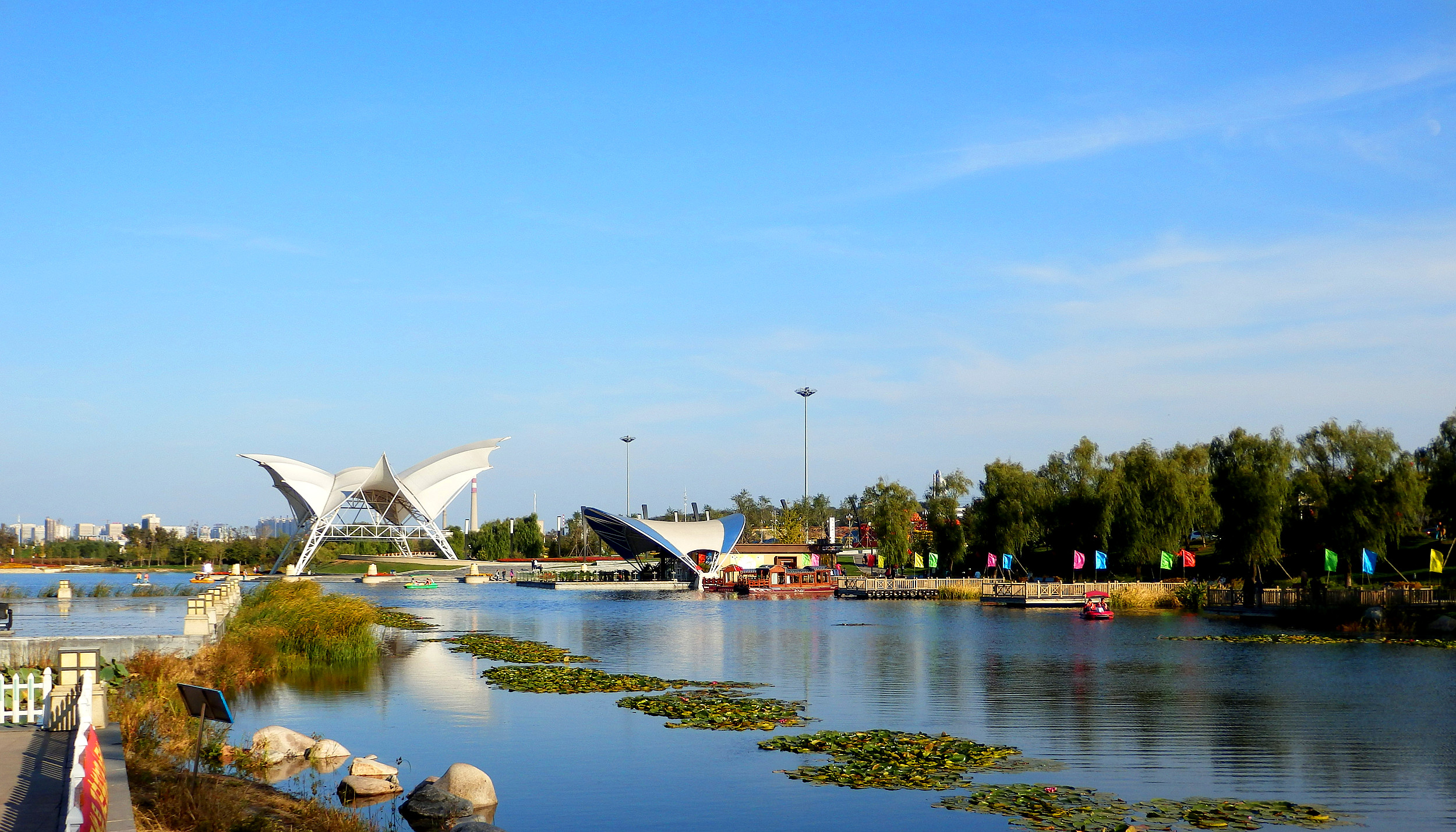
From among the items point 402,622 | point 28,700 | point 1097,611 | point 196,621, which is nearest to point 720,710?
point 28,700

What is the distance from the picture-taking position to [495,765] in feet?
58.4

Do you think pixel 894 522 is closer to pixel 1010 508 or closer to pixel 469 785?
pixel 1010 508

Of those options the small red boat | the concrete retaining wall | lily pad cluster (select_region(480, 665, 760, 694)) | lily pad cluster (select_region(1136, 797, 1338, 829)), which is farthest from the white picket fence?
the small red boat

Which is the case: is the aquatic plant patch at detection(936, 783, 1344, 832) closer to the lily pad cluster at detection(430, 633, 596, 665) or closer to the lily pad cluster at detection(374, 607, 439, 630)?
the lily pad cluster at detection(430, 633, 596, 665)

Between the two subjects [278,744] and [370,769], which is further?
[278,744]

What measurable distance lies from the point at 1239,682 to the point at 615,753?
1711cm

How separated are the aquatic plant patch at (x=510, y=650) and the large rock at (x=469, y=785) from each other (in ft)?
55.3

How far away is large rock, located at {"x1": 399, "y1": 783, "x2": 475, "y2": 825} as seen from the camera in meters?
14.4

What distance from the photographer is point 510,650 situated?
115ft

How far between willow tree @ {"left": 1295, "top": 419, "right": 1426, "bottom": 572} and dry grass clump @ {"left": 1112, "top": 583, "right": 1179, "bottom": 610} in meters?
7.92

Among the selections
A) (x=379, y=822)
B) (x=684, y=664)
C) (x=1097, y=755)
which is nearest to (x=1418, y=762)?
(x=1097, y=755)

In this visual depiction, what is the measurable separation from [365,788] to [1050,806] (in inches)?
353

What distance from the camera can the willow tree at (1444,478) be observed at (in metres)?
54.8

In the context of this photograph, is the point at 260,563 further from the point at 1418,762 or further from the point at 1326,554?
the point at 1418,762
